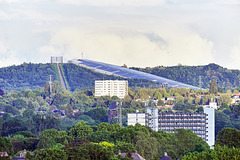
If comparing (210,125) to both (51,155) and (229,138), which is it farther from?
(51,155)

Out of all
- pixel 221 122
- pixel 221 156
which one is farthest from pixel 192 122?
pixel 221 156

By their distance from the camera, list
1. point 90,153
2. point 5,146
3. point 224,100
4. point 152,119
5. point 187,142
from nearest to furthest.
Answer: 1. point 90,153
2. point 5,146
3. point 187,142
4. point 152,119
5. point 224,100

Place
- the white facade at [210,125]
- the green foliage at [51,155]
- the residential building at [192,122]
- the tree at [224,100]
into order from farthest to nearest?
the tree at [224,100] < the residential building at [192,122] < the white facade at [210,125] < the green foliage at [51,155]

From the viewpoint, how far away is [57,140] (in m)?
88.9

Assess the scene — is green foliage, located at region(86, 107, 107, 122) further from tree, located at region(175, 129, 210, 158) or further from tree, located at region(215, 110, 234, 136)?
tree, located at region(175, 129, 210, 158)

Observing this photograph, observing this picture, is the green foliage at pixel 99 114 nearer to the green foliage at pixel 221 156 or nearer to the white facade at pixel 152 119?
the white facade at pixel 152 119

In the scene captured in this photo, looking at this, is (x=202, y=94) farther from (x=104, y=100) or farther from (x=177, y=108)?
(x=177, y=108)

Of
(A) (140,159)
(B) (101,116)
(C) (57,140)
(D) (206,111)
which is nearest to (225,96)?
(B) (101,116)

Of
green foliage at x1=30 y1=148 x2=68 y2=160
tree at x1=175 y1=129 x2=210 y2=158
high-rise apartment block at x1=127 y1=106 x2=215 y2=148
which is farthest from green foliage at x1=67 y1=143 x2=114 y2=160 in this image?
high-rise apartment block at x1=127 y1=106 x2=215 y2=148

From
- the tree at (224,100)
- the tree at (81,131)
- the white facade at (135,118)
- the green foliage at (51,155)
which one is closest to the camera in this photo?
the green foliage at (51,155)

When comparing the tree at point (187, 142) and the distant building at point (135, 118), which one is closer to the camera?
the tree at point (187, 142)

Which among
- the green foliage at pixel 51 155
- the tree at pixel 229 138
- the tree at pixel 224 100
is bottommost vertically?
the green foliage at pixel 51 155

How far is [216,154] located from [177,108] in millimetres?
98551

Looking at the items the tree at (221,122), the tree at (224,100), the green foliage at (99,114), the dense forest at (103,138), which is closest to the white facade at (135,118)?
the dense forest at (103,138)
